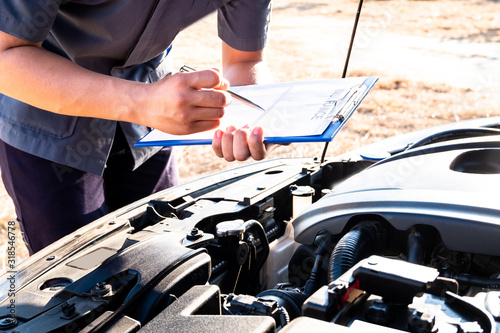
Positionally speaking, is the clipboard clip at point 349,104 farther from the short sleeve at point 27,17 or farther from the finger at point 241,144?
the short sleeve at point 27,17

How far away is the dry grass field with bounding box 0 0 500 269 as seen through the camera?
430 centimetres

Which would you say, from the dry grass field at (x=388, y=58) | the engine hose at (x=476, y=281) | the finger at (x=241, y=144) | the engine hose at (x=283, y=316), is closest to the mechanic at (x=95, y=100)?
the finger at (x=241, y=144)

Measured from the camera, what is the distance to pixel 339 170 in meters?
1.50

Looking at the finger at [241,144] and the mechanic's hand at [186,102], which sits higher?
the mechanic's hand at [186,102]

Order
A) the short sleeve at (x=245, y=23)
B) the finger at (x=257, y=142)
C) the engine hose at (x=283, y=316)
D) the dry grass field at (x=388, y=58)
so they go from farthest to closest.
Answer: the dry grass field at (x=388, y=58), the short sleeve at (x=245, y=23), the finger at (x=257, y=142), the engine hose at (x=283, y=316)

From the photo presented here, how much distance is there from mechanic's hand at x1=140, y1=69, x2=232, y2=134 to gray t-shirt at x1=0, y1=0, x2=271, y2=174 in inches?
13.5

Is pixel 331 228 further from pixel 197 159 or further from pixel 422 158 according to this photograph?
pixel 197 159

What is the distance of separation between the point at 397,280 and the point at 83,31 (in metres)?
0.89

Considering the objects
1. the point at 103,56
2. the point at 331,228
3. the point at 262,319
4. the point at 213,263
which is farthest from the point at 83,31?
the point at 262,319

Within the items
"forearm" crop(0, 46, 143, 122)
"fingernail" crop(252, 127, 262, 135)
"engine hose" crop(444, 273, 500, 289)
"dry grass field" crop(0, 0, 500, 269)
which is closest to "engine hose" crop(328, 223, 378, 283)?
"engine hose" crop(444, 273, 500, 289)

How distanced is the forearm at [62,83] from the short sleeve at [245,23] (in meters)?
0.49

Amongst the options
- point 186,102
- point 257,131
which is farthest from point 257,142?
point 186,102

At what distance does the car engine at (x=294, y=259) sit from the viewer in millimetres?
769

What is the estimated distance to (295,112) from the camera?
1.05m
